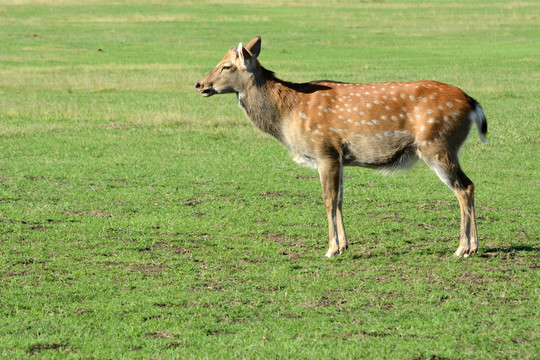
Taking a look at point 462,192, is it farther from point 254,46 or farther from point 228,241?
point 254,46

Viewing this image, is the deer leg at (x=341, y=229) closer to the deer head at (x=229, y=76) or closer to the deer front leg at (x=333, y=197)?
the deer front leg at (x=333, y=197)

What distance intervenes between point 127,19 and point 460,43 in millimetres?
21545

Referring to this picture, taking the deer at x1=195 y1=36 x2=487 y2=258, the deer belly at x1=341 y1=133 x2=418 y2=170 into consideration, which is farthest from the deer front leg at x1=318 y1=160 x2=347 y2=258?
the deer belly at x1=341 y1=133 x2=418 y2=170

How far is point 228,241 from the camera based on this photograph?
945 centimetres

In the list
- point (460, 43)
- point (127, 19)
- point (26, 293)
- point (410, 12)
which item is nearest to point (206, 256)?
point (26, 293)

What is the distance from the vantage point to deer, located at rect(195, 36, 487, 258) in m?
8.78

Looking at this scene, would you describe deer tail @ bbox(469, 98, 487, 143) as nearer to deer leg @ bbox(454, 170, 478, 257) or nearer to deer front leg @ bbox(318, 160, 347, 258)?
deer leg @ bbox(454, 170, 478, 257)

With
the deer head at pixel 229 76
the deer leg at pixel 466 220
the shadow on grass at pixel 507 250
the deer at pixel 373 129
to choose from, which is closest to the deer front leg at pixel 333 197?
the deer at pixel 373 129

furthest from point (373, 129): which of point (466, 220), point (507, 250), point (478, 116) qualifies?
point (507, 250)

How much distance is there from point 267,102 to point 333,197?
144cm

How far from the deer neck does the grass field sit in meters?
1.39

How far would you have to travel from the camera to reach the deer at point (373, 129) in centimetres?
878

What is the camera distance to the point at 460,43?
1555 inches

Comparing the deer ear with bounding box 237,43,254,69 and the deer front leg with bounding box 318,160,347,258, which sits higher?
the deer ear with bounding box 237,43,254,69
